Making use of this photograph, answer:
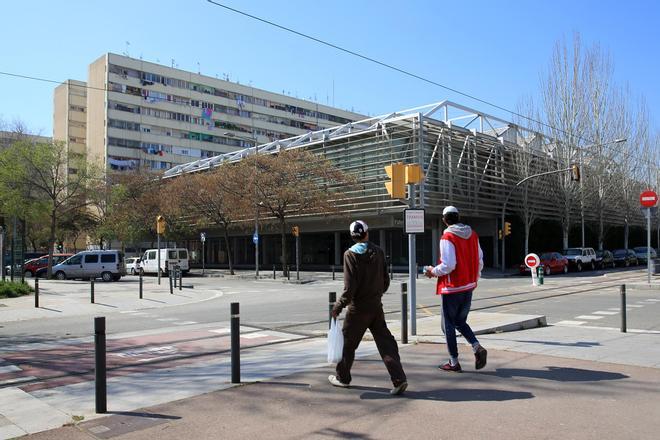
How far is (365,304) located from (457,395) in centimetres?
128

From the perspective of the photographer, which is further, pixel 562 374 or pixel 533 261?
pixel 533 261

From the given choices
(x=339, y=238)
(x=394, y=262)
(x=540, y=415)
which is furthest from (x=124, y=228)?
(x=540, y=415)

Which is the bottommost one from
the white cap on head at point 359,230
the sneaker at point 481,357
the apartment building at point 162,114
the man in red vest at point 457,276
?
the sneaker at point 481,357

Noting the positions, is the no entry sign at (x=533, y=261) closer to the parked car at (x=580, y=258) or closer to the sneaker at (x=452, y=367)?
the parked car at (x=580, y=258)

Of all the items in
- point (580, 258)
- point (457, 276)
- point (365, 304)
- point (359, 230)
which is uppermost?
point (359, 230)

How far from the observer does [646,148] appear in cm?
5072

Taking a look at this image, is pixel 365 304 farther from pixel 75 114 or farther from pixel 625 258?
pixel 75 114

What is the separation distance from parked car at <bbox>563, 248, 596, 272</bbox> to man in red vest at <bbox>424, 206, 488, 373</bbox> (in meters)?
33.9

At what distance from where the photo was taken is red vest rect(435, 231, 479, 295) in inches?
250

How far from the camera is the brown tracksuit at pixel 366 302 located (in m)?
5.64

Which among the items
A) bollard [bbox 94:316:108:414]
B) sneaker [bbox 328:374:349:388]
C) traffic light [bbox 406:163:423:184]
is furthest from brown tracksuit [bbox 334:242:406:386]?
traffic light [bbox 406:163:423:184]

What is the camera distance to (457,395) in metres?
5.59

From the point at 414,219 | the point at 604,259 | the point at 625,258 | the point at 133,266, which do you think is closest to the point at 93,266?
the point at 133,266

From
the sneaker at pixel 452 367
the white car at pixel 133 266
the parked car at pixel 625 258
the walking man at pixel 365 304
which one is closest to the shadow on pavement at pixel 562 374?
the sneaker at pixel 452 367
